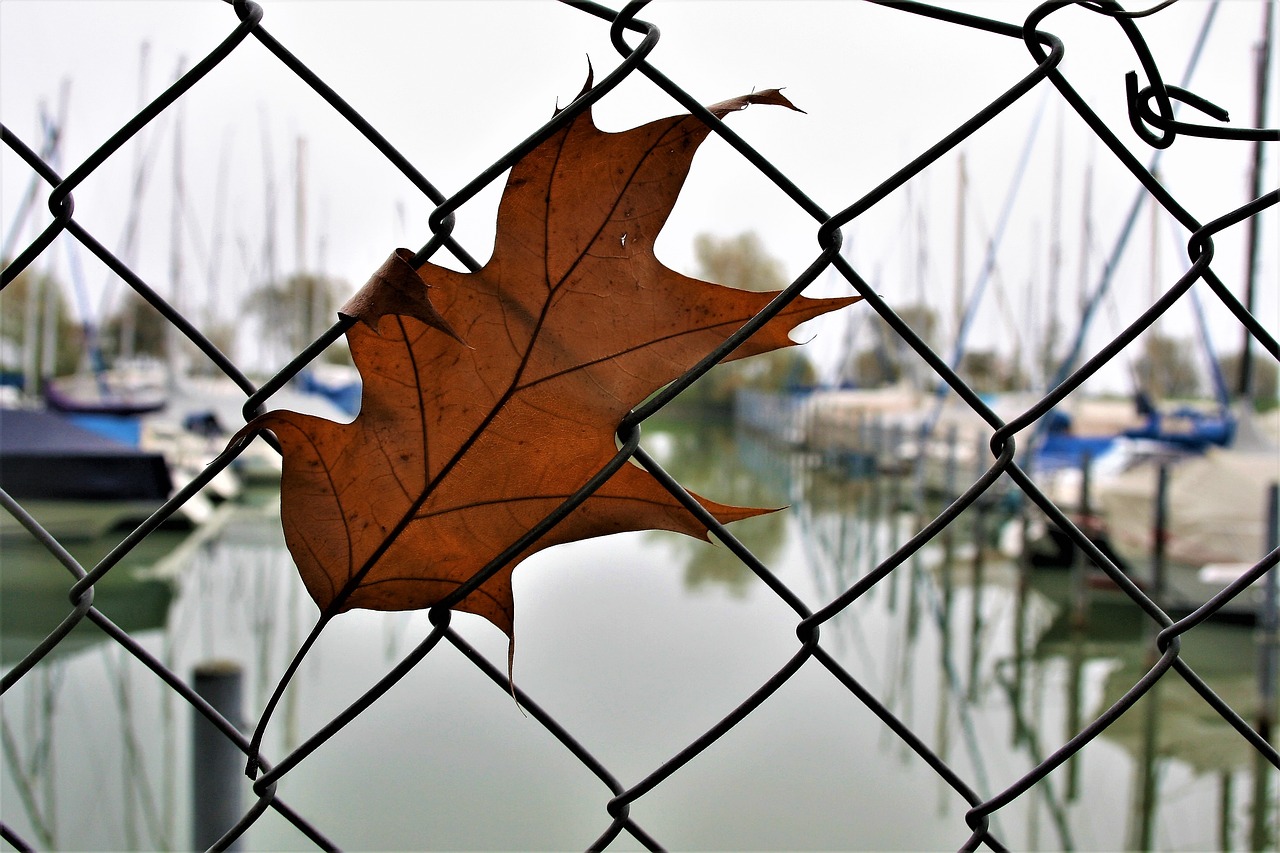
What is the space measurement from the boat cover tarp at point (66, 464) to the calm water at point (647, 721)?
515mm

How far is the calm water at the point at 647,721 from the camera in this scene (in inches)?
103

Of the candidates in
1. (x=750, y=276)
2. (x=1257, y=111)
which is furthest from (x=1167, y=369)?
(x=1257, y=111)

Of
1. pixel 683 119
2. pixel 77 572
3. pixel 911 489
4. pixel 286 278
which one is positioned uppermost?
pixel 286 278

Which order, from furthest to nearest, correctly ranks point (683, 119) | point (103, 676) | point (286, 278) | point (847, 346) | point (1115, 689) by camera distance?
1. point (847, 346)
2. point (286, 278)
3. point (1115, 689)
4. point (103, 676)
5. point (683, 119)

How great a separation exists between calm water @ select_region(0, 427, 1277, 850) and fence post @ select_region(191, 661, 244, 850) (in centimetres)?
73

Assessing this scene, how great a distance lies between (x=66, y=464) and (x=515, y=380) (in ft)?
18.3

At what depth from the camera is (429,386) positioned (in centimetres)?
37

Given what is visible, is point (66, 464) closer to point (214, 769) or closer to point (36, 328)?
point (214, 769)

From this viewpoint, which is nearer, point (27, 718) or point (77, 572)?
point (77, 572)

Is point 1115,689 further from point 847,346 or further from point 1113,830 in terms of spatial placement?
point 847,346

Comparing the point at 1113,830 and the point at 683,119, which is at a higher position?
the point at 683,119

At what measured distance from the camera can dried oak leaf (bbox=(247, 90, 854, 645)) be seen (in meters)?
0.36

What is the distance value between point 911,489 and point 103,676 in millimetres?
8587

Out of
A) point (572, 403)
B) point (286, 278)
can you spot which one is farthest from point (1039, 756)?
point (286, 278)
